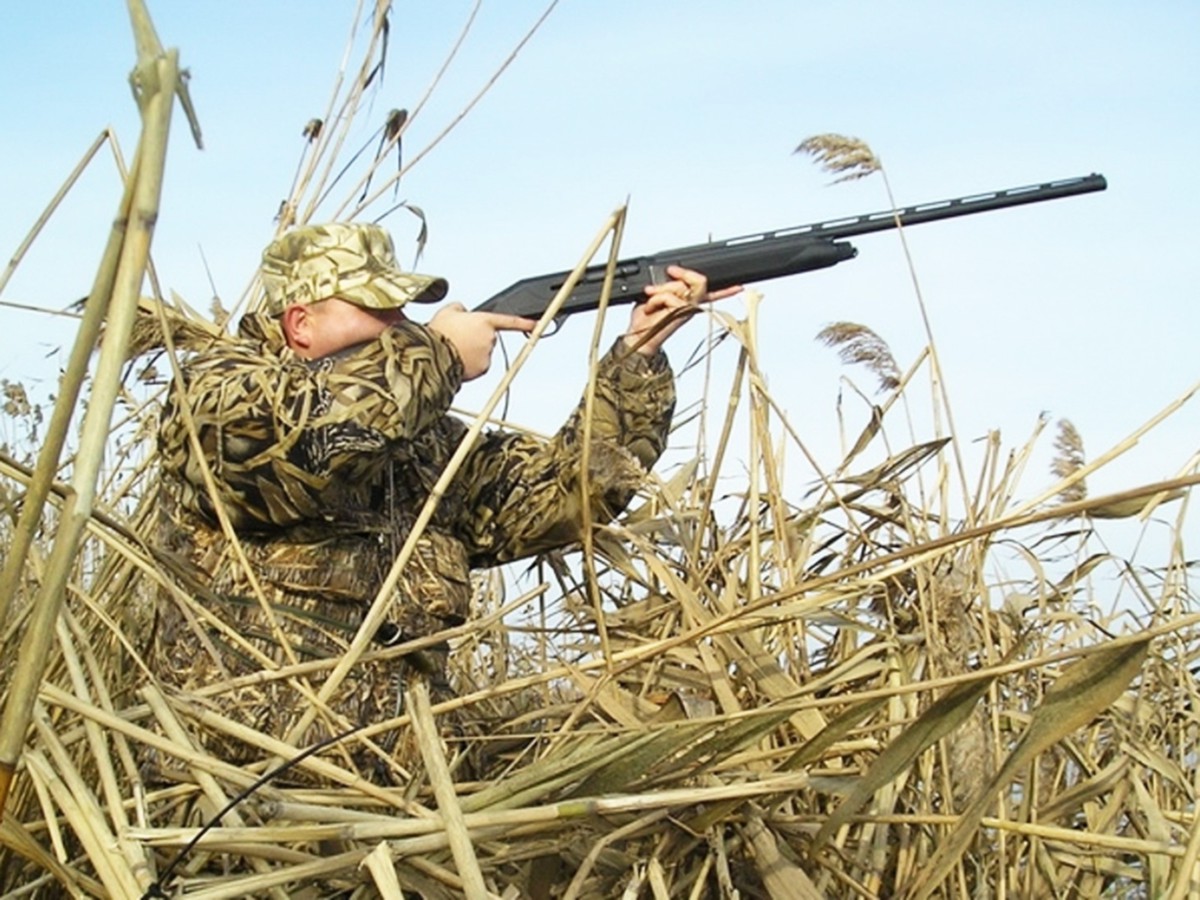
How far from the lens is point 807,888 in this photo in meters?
1.71

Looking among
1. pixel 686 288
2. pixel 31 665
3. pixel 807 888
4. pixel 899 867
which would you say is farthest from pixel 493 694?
pixel 686 288

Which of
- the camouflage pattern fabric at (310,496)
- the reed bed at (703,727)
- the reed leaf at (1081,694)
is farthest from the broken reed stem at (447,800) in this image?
the camouflage pattern fabric at (310,496)

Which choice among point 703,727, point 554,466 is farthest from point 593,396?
point 554,466

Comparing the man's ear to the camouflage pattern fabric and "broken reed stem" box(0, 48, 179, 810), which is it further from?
"broken reed stem" box(0, 48, 179, 810)

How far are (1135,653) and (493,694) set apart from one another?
2.37 ft

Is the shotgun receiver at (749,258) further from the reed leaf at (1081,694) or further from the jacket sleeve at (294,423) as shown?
the reed leaf at (1081,694)

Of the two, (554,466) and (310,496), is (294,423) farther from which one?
(554,466)

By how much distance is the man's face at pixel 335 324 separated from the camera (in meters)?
2.48

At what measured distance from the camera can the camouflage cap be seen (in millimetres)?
2477

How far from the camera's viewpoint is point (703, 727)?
1555 mm

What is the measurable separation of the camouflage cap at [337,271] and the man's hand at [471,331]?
0.06 m

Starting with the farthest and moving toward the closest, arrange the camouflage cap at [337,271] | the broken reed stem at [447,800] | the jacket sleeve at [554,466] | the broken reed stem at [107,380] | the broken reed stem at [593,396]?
the jacket sleeve at [554,466], the camouflage cap at [337,271], the broken reed stem at [593,396], the broken reed stem at [447,800], the broken reed stem at [107,380]

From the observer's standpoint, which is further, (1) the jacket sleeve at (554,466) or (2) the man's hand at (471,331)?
(1) the jacket sleeve at (554,466)

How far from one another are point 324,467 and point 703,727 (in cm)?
93
